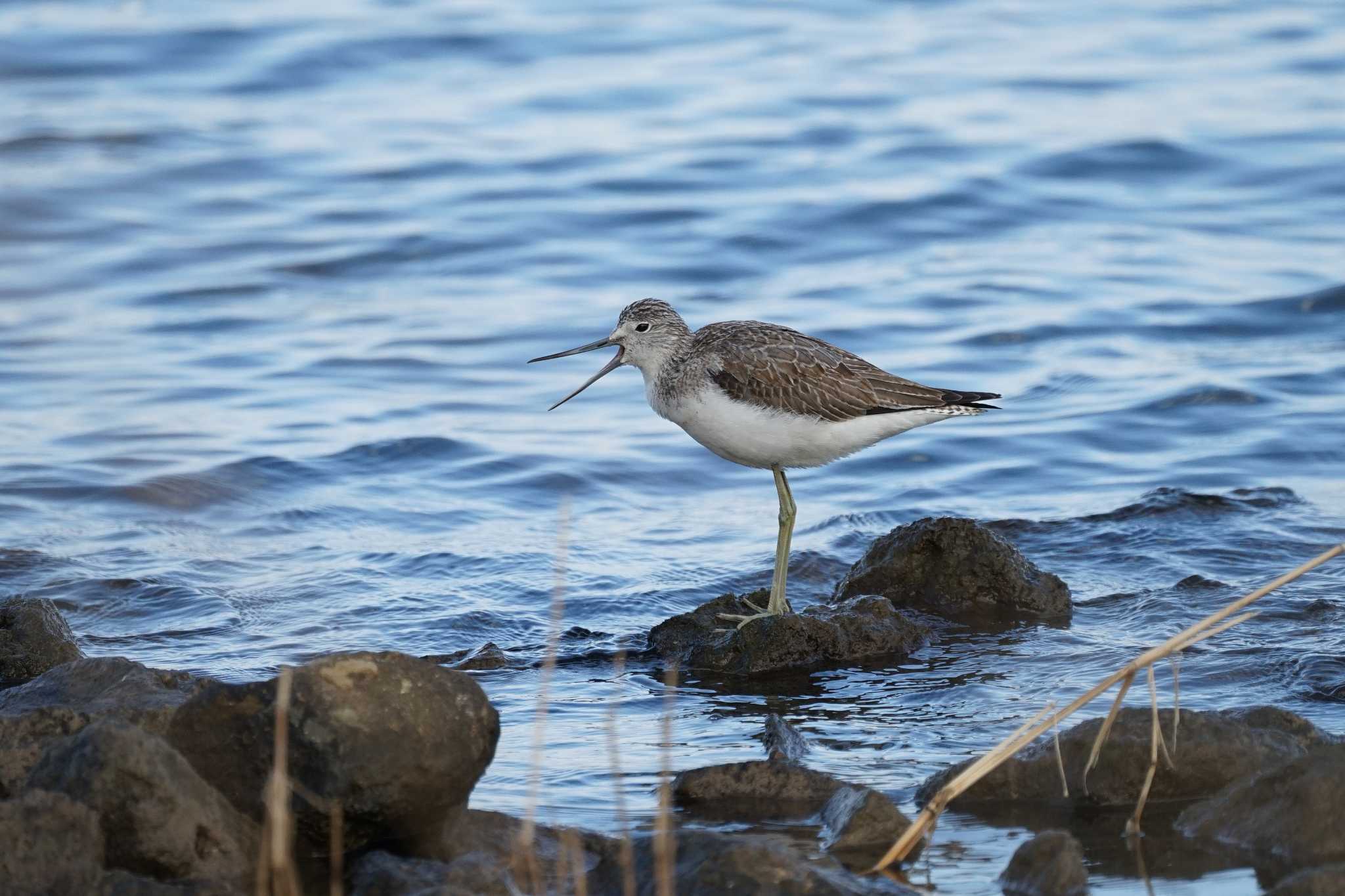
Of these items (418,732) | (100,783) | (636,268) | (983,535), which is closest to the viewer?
(100,783)

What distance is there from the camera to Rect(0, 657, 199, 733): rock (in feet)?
17.9

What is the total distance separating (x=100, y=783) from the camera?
439 centimetres

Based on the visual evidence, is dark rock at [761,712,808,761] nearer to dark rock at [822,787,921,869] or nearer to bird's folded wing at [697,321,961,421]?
dark rock at [822,787,921,869]

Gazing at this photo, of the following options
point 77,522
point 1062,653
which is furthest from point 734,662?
point 77,522

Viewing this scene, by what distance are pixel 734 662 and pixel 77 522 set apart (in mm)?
4347

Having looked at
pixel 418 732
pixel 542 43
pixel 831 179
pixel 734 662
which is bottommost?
pixel 734 662

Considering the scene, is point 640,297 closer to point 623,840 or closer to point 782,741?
point 782,741

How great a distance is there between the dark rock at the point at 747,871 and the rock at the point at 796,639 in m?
2.35

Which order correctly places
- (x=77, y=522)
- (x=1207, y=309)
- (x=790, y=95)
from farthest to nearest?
(x=790, y=95) → (x=1207, y=309) → (x=77, y=522)

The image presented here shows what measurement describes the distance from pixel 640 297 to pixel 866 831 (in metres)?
9.24

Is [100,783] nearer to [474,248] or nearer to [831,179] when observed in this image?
[474,248]

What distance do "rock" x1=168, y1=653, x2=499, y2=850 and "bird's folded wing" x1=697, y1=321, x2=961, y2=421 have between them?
2.92 meters

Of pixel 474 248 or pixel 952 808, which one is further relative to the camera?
pixel 474 248

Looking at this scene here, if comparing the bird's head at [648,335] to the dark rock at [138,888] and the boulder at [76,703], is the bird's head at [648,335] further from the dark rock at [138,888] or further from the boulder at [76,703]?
the dark rock at [138,888]
